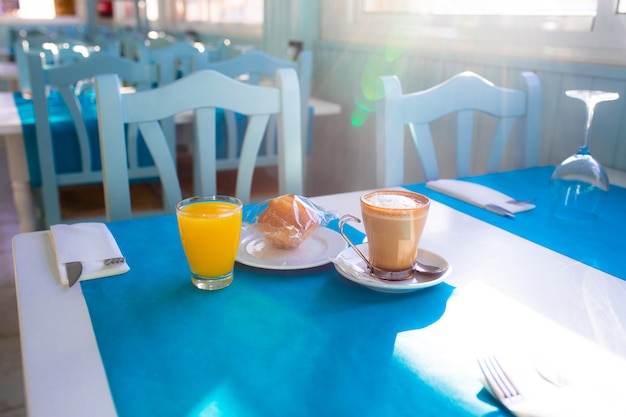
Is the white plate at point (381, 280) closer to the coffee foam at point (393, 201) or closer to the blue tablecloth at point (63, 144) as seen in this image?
the coffee foam at point (393, 201)

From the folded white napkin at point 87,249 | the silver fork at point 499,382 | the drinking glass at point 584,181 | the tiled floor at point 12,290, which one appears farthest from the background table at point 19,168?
the silver fork at point 499,382

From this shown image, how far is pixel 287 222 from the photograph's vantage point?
2.73 feet

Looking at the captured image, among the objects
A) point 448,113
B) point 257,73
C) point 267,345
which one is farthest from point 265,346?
point 257,73

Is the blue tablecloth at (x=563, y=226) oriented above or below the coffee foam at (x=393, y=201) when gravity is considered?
below

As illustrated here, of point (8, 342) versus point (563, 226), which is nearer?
point (563, 226)

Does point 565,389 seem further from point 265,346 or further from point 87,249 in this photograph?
point 87,249

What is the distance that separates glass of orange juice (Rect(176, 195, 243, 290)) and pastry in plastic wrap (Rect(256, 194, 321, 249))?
9 centimetres

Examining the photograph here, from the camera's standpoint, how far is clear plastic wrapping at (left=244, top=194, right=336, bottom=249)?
2.71 feet

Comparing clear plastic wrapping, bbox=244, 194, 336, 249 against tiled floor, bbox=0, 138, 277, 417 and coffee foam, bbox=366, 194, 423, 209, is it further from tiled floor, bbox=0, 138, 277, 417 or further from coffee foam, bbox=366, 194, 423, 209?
tiled floor, bbox=0, 138, 277, 417

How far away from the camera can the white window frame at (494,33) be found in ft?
4.94

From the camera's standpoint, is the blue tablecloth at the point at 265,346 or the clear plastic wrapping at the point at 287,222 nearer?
the blue tablecloth at the point at 265,346

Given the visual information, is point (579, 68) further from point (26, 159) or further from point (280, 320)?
point (26, 159)

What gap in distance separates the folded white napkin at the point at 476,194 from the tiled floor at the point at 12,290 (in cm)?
117

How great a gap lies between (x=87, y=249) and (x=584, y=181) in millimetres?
842
